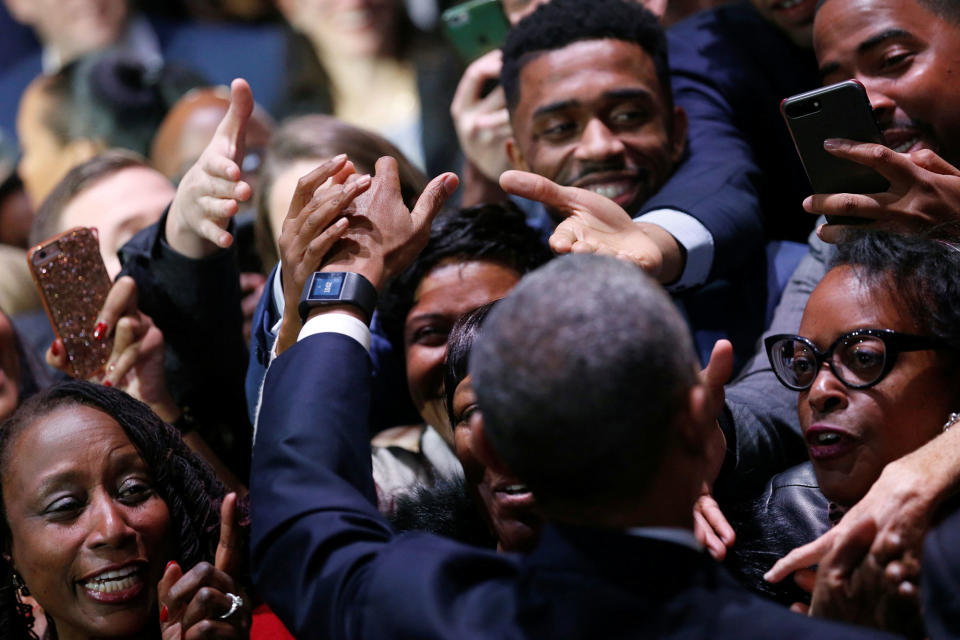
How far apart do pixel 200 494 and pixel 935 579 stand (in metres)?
1.37

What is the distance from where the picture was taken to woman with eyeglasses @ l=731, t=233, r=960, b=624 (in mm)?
1779

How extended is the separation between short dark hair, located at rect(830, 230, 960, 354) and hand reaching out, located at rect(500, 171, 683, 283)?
36cm

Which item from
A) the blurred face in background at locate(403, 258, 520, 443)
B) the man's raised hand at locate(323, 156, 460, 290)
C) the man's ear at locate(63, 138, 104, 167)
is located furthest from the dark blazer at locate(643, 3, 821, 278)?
the man's ear at locate(63, 138, 104, 167)

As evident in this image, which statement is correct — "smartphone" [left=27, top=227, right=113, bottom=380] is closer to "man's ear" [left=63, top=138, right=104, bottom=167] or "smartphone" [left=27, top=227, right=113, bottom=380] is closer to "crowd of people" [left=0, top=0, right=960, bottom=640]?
"crowd of people" [left=0, top=0, right=960, bottom=640]

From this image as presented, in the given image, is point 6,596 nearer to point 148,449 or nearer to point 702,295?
point 148,449

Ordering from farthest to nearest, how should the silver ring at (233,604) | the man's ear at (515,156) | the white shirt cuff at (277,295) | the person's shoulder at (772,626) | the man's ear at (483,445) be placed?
1. the man's ear at (515,156)
2. the white shirt cuff at (277,295)
3. the silver ring at (233,604)
4. the man's ear at (483,445)
5. the person's shoulder at (772,626)

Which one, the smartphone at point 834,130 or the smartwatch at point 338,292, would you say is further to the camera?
the smartphone at point 834,130

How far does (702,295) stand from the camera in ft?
8.20

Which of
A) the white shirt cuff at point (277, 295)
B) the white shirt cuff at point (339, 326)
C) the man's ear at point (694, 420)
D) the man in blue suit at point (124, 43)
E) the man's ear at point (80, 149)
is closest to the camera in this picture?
the man's ear at point (694, 420)

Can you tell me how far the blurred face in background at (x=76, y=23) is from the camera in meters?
5.28

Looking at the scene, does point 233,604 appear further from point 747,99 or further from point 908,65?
point 747,99

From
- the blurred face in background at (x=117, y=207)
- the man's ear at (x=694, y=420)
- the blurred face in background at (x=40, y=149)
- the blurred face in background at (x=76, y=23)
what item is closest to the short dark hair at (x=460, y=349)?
the man's ear at (x=694, y=420)

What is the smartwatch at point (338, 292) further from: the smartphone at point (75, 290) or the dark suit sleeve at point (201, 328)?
the smartphone at point (75, 290)

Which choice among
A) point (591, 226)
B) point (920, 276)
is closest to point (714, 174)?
→ point (591, 226)
